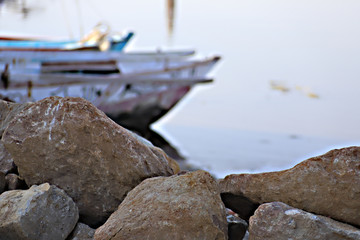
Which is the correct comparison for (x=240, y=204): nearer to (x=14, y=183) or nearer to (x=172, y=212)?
(x=172, y=212)

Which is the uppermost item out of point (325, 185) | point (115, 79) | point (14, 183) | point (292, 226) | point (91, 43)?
point (325, 185)

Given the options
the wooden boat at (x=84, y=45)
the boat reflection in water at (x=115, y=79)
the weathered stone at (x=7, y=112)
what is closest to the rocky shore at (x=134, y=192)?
the weathered stone at (x=7, y=112)

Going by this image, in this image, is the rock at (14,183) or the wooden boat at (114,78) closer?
the rock at (14,183)

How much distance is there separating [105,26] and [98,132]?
925 centimetres

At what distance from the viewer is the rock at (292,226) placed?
2539 millimetres

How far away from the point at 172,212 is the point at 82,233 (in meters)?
0.60

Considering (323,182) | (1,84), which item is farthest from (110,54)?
(323,182)

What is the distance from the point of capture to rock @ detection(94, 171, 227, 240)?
2510mm

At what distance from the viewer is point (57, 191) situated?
281cm

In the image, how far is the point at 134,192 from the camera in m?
2.73

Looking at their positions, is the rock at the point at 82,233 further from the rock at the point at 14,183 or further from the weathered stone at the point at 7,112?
the weathered stone at the point at 7,112

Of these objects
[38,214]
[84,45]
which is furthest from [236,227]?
[84,45]

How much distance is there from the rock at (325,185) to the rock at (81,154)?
0.67m

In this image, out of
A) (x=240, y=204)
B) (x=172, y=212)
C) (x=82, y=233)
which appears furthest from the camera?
(x=240, y=204)
